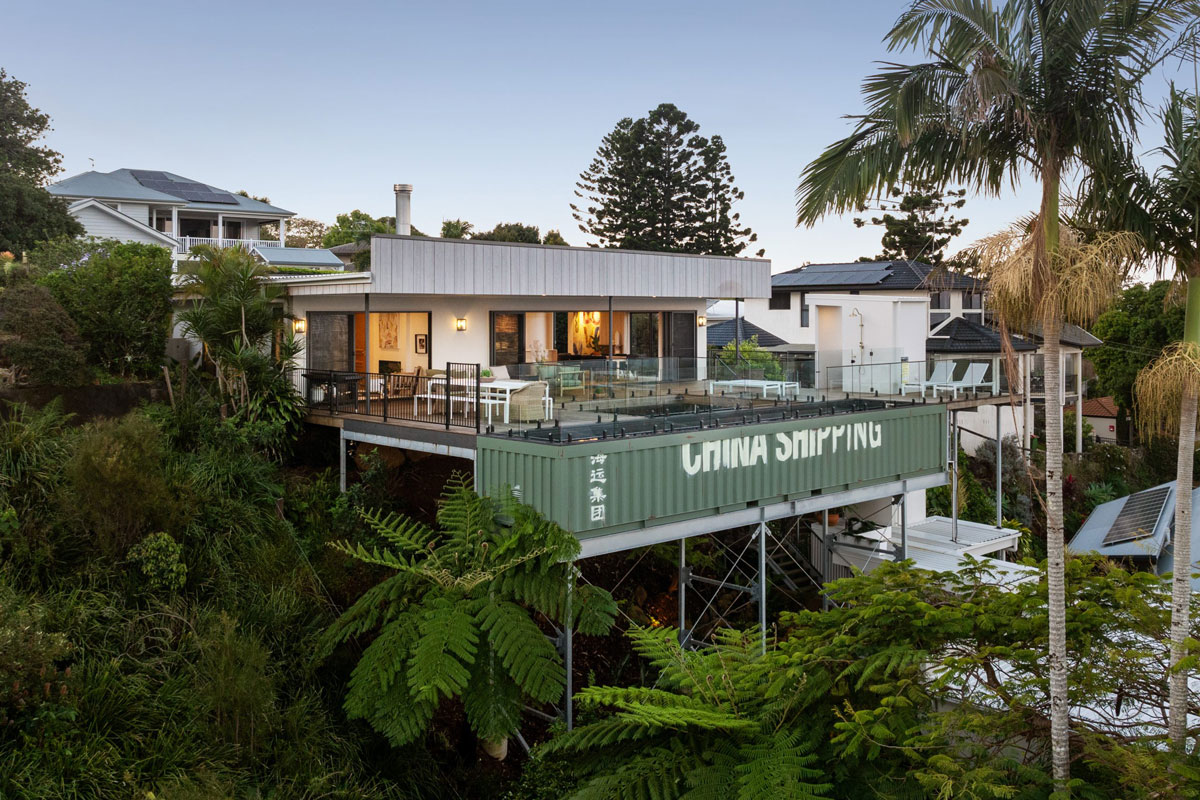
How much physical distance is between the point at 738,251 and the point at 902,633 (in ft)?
152

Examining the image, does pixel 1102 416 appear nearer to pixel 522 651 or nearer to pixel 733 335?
pixel 733 335

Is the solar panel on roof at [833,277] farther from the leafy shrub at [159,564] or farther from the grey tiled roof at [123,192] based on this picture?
the leafy shrub at [159,564]

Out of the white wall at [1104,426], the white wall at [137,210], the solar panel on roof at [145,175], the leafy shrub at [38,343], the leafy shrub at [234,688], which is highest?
the solar panel on roof at [145,175]

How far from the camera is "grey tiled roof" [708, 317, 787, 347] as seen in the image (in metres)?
36.5

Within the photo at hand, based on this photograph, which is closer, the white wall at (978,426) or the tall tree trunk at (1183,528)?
the tall tree trunk at (1183,528)

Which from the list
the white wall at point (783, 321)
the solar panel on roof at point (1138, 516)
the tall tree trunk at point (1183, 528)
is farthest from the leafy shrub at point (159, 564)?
the white wall at point (783, 321)

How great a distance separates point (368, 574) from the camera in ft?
44.1

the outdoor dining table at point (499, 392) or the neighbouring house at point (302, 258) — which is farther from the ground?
the neighbouring house at point (302, 258)

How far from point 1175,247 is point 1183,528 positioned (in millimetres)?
1854

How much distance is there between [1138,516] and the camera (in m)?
24.9

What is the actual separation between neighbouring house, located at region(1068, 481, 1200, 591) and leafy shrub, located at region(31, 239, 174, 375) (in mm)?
Result: 19625

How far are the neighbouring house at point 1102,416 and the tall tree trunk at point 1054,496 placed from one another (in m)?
43.6

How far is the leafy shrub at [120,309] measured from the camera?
16734 mm

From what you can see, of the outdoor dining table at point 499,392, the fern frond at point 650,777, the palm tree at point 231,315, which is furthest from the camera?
the palm tree at point 231,315
